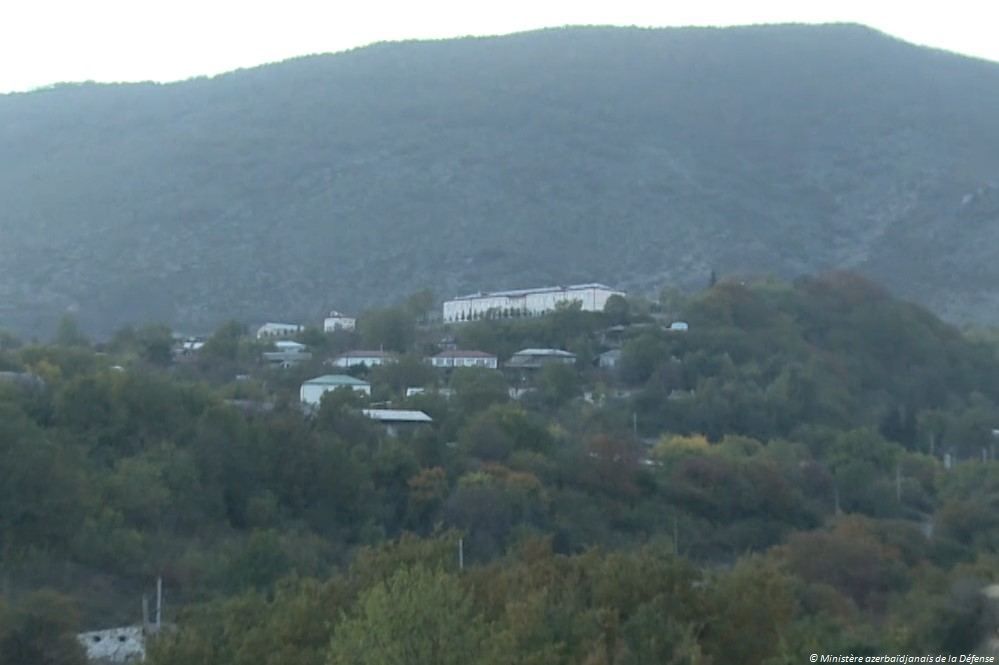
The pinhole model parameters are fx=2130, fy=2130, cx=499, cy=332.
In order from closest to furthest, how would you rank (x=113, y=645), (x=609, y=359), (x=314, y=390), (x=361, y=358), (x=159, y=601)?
(x=113, y=645) → (x=159, y=601) → (x=314, y=390) → (x=609, y=359) → (x=361, y=358)

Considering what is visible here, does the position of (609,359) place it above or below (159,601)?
below

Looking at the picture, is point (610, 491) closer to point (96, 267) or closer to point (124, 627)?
point (124, 627)

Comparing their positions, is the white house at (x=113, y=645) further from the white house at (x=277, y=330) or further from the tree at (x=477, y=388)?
the white house at (x=277, y=330)

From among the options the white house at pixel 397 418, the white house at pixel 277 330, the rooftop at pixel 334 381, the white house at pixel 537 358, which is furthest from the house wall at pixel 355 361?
the white house at pixel 397 418

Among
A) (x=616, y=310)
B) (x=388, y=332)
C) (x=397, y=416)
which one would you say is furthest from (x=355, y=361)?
(x=397, y=416)

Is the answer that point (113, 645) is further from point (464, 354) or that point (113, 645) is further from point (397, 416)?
point (464, 354)

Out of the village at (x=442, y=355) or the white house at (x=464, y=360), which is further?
the white house at (x=464, y=360)

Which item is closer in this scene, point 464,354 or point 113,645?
point 113,645
